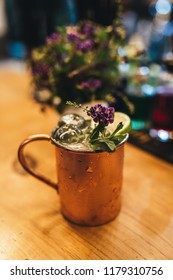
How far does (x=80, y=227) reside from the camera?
78 centimetres

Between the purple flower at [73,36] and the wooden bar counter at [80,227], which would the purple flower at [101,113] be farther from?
the purple flower at [73,36]

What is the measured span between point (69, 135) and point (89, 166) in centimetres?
9

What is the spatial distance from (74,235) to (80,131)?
0.84ft

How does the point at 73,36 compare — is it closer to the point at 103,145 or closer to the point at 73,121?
the point at 73,121

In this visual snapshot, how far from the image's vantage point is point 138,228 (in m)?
0.78

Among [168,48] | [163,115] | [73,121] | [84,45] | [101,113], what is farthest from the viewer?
[168,48]

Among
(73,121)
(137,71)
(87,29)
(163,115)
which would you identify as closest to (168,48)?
(137,71)

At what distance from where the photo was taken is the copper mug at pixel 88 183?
0.69 meters

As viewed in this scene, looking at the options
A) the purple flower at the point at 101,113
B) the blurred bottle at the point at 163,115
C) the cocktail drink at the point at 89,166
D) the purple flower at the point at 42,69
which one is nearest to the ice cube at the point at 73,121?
the cocktail drink at the point at 89,166

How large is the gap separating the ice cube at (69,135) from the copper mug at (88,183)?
19mm
